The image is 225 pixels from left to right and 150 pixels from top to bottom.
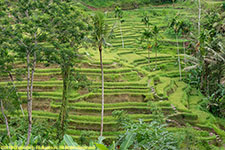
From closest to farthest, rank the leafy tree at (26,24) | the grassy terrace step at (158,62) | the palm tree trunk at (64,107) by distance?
the leafy tree at (26,24)
the palm tree trunk at (64,107)
the grassy terrace step at (158,62)

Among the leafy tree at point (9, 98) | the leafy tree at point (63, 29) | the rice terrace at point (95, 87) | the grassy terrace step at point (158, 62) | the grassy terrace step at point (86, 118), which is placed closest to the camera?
the rice terrace at point (95, 87)

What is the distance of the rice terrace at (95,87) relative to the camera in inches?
299

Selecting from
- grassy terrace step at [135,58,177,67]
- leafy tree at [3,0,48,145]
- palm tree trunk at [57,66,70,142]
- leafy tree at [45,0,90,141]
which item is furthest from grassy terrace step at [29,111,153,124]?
grassy terrace step at [135,58,177,67]

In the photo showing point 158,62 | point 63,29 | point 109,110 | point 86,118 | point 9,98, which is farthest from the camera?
point 158,62

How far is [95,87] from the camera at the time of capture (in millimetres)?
16109

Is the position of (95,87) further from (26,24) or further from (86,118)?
(26,24)

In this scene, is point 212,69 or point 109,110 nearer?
point 109,110

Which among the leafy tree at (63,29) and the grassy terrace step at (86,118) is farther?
the grassy terrace step at (86,118)

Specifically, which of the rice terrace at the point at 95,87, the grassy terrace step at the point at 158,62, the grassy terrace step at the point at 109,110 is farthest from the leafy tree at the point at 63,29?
the grassy terrace step at the point at 158,62

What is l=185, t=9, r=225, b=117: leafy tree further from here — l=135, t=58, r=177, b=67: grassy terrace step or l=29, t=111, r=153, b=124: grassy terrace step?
l=29, t=111, r=153, b=124: grassy terrace step

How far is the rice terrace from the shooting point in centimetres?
759

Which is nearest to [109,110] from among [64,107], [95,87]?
[95,87]

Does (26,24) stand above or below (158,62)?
above

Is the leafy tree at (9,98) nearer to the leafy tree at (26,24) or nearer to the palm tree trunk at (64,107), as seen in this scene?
the palm tree trunk at (64,107)
